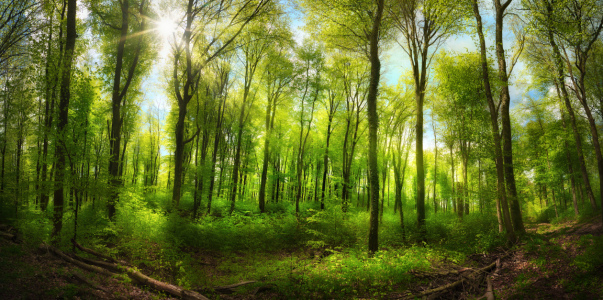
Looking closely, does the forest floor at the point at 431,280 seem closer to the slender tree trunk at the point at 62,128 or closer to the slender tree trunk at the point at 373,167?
the slender tree trunk at the point at 62,128

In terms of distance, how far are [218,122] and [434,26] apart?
14857mm

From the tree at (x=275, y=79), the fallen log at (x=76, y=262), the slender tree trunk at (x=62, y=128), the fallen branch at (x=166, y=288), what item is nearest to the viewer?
the fallen branch at (x=166, y=288)

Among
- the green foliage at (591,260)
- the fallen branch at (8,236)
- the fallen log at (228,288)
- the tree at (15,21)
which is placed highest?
the tree at (15,21)

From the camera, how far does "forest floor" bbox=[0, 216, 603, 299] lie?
14.8ft

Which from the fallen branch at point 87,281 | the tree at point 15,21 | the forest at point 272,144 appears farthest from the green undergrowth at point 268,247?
the tree at point 15,21

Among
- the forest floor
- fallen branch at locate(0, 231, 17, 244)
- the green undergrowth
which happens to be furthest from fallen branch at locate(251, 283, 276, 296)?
fallen branch at locate(0, 231, 17, 244)

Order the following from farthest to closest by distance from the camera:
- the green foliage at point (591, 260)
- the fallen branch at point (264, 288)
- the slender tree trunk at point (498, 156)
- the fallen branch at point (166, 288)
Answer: the slender tree trunk at point (498, 156)
the fallen branch at point (264, 288)
the fallen branch at point (166, 288)
the green foliage at point (591, 260)

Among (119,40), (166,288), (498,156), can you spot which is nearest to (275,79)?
(119,40)

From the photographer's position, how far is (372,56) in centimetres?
948

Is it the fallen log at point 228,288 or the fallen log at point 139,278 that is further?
the fallen log at point 228,288

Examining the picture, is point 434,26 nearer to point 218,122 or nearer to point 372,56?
point 372,56

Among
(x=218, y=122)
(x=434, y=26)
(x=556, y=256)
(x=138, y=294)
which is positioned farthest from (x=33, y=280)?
(x=434, y=26)

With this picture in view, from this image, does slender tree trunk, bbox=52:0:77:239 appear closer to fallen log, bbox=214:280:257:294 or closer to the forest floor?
the forest floor

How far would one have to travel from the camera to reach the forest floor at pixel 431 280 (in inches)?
177
